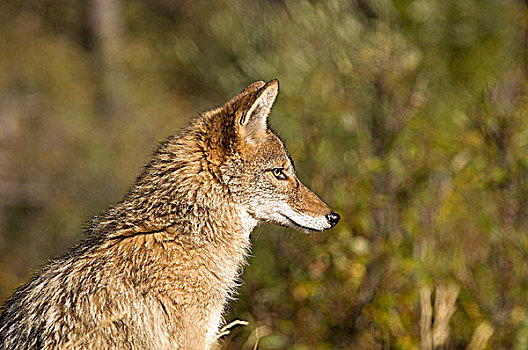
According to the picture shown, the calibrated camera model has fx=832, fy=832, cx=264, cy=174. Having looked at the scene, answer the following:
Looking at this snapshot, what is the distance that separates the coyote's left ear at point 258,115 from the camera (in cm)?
498

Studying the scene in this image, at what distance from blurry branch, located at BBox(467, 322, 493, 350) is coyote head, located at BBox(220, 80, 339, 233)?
273 cm

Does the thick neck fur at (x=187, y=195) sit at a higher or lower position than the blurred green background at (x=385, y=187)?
higher

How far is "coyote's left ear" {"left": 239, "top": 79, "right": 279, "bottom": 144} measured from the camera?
4.98 metres

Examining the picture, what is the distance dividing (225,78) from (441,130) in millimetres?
2830

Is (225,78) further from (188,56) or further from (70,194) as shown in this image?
(70,194)

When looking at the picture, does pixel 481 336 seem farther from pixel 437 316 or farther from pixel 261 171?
pixel 261 171

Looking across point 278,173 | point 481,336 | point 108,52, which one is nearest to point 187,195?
point 278,173

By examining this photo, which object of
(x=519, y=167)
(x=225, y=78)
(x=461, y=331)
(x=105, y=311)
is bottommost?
(x=461, y=331)

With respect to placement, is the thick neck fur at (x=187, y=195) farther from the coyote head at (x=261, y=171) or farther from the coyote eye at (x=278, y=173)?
the coyote eye at (x=278, y=173)

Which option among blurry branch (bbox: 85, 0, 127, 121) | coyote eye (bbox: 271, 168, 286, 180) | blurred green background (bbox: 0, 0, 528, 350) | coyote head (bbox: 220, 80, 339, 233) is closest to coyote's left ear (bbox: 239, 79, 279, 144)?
coyote head (bbox: 220, 80, 339, 233)

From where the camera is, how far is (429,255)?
26.3 feet

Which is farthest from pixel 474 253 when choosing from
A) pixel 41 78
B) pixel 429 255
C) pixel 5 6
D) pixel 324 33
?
pixel 5 6

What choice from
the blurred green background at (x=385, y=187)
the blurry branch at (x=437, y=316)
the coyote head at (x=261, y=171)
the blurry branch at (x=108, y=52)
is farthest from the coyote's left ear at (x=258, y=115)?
the blurry branch at (x=108, y=52)

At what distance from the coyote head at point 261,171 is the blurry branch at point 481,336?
273 cm
